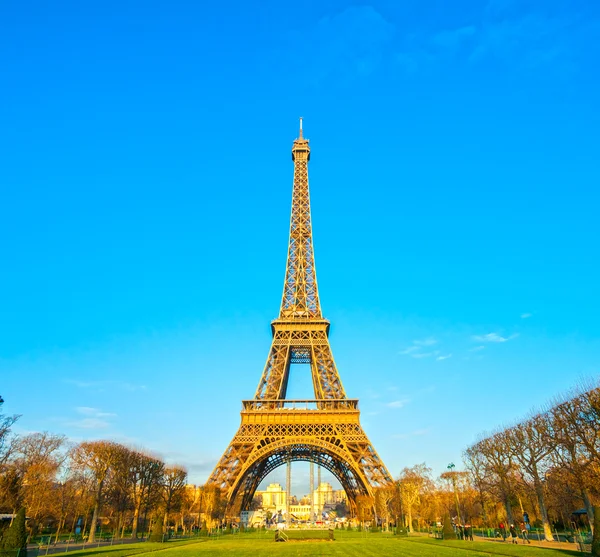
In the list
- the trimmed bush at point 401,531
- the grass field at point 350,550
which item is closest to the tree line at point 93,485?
the grass field at point 350,550

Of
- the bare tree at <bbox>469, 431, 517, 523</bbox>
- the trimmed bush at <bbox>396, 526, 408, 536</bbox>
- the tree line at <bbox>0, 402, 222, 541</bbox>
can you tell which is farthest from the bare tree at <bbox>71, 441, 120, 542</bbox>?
the bare tree at <bbox>469, 431, 517, 523</bbox>

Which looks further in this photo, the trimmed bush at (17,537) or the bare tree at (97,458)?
the bare tree at (97,458)

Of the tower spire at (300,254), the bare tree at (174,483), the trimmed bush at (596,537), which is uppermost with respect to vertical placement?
the tower spire at (300,254)

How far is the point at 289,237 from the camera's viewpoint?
68.1 metres

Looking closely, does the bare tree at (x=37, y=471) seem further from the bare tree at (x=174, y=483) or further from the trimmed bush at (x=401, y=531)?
the trimmed bush at (x=401, y=531)

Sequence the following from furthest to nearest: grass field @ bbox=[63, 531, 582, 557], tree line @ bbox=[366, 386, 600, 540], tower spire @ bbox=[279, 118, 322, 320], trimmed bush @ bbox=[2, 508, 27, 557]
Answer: tower spire @ bbox=[279, 118, 322, 320]
tree line @ bbox=[366, 386, 600, 540]
grass field @ bbox=[63, 531, 582, 557]
trimmed bush @ bbox=[2, 508, 27, 557]

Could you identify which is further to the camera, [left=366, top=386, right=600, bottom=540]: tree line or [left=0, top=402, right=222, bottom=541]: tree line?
[left=0, top=402, right=222, bottom=541]: tree line

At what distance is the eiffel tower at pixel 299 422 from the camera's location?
49.1 metres

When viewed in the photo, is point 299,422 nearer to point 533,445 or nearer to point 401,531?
point 401,531

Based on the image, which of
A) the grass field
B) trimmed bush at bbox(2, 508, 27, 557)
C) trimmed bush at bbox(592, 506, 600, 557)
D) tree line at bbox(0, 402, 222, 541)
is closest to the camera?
A: trimmed bush at bbox(592, 506, 600, 557)

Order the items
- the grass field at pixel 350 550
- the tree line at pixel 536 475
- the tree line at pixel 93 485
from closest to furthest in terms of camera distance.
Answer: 1. the grass field at pixel 350 550
2. the tree line at pixel 536 475
3. the tree line at pixel 93 485

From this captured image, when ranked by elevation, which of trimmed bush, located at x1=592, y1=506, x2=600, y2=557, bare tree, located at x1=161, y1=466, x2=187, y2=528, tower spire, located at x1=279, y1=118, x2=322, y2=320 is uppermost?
tower spire, located at x1=279, y1=118, x2=322, y2=320

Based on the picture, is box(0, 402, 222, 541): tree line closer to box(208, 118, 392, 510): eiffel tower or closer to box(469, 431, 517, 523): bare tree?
box(208, 118, 392, 510): eiffel tower

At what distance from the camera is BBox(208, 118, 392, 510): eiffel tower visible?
1934 inches
